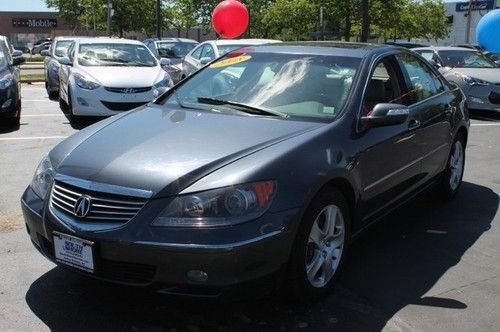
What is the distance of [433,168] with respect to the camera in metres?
5.13

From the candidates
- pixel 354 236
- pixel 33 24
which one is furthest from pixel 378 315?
pixel 33 24

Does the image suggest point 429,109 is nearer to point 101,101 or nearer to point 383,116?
point 383,116

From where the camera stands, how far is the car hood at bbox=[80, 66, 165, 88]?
32.1ft

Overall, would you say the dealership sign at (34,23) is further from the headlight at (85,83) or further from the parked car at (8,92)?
the headlight at (85,83)

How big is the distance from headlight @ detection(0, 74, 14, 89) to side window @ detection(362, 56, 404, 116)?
7011 millimetres

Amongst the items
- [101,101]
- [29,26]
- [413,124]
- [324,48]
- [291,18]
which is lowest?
[101,101]

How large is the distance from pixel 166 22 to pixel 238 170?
4914 centimetres

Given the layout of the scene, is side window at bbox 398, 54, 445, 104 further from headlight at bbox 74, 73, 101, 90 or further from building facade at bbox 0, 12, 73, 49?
building facade at bbox 0, 12, 73, 49

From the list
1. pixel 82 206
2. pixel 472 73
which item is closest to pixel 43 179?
pixel 82 206

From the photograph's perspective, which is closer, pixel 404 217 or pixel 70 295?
pixel 70 295

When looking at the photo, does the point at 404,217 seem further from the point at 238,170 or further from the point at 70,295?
the point at 70,295

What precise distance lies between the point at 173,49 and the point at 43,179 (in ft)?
46.1

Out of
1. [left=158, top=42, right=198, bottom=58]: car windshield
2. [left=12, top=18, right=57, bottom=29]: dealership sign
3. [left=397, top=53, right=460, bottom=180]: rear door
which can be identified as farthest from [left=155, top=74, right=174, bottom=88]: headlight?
[left=12, top=18, right=57, bottom=29]: dealership sign

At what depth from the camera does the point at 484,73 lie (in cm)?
1227
